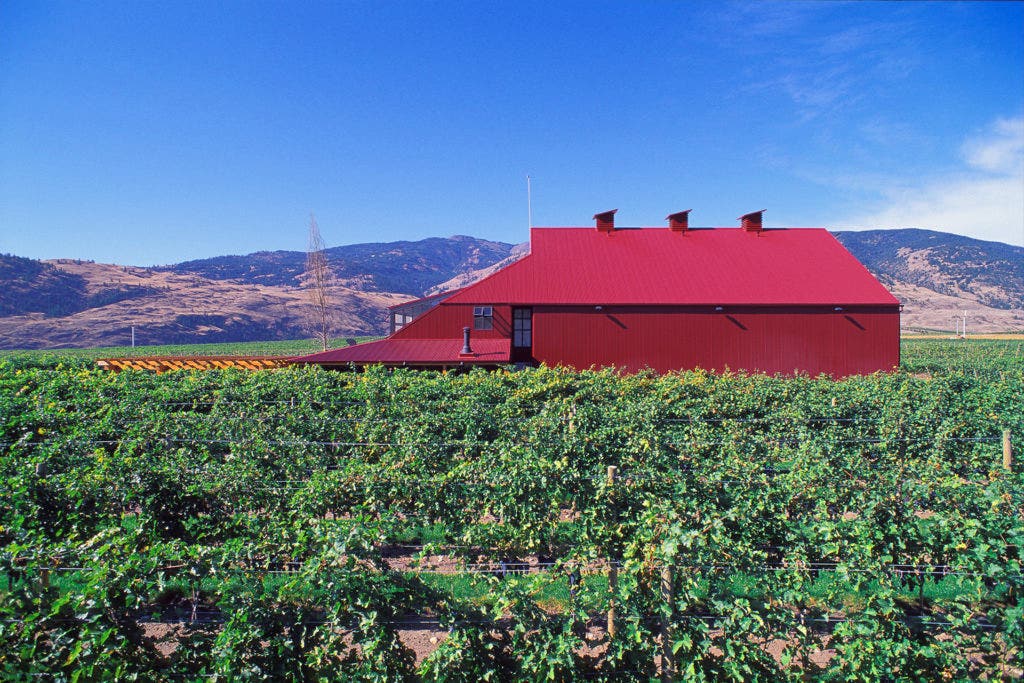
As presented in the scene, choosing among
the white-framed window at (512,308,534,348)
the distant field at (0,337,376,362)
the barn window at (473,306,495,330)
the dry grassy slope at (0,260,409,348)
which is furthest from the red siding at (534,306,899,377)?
the dry grassy slope at (0,260,409,348)

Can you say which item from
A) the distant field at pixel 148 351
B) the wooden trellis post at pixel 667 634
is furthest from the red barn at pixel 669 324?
the distant field at pixel 148 351

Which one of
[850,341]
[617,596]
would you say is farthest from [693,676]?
[850,341]

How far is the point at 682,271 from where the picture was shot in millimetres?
25953

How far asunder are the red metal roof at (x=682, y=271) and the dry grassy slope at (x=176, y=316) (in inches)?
3417

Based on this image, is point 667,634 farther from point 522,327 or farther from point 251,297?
point 251,297

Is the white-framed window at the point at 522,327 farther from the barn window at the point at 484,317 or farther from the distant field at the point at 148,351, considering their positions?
the distant field at the point at 148,351

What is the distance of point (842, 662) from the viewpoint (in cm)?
420

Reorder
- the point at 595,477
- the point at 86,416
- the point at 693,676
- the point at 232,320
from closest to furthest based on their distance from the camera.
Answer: the point at 693,676, the point at 595,477, the point at 86,416, the point at 232,320

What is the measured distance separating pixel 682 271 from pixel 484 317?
974 centimetres

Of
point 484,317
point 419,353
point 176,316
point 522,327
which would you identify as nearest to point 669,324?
point 522,327

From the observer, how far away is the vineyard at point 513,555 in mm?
4113

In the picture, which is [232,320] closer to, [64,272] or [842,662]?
[64,272]

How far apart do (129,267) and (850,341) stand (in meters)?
169

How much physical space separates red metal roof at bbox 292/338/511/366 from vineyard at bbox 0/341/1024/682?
1061cm
